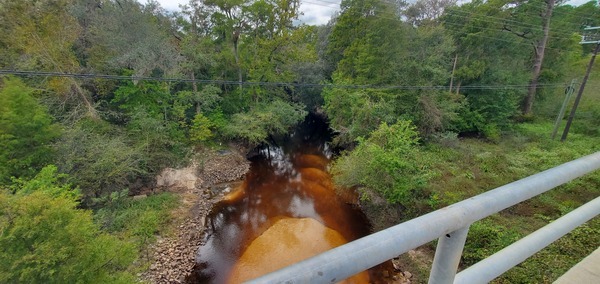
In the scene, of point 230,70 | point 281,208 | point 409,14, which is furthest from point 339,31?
point 281,208

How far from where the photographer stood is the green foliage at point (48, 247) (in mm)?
3467

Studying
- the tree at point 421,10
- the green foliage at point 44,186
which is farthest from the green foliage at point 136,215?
the tree at point 421,10

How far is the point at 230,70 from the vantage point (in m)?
15.0

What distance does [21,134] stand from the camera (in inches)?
270

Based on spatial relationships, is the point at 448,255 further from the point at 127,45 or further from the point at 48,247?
the point at 127,45

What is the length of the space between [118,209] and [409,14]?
2468 cm

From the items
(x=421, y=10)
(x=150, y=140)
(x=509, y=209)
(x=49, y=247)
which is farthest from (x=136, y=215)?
(x=421, y=10)

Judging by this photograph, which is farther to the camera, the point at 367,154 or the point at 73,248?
the point at 367,154

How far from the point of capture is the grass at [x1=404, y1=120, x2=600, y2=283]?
4848 mm

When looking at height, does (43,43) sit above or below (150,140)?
above

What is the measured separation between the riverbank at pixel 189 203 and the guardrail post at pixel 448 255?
24.1 feet

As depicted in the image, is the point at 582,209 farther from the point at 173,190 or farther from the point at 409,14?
the point at 409,14

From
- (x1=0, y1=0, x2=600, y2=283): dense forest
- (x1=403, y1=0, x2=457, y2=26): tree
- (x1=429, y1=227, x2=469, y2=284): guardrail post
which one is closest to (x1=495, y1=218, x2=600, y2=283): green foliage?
(x1=0, y1=0, x2=600, y2=283): dense forest

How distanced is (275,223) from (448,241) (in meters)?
8.54
